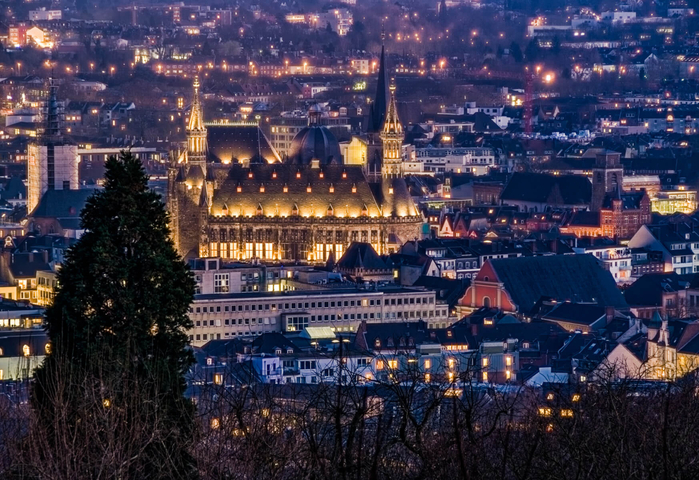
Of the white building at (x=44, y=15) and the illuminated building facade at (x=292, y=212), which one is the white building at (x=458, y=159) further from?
the white building at (x=44, y=15)

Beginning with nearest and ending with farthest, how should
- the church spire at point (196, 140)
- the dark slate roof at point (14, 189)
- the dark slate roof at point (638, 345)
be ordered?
the dark slate roof at point (638, 345)
the church spire at point (196, 140)
the dark slate roof at point (14, 189)

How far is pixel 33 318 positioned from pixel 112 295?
3300 cm

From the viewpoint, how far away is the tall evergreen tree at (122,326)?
22.7 metres

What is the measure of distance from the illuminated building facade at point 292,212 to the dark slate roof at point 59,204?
655cm

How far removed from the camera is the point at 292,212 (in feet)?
245

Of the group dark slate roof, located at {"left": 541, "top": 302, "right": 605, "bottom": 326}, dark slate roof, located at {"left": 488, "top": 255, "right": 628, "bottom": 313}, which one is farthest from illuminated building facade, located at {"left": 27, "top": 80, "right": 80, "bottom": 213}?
dark slate roof, located at {"left": 541, "top": 302, "right": 605, "bottom": 326}

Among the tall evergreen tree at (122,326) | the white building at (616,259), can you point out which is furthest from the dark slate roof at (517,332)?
the tall evergreen tree at (122,326)

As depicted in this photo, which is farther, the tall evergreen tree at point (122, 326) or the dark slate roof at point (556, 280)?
the dark slate roof at point (556, 280)

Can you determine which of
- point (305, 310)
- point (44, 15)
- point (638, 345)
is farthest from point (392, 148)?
point (44, 15)

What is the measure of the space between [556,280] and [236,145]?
52.1 feet

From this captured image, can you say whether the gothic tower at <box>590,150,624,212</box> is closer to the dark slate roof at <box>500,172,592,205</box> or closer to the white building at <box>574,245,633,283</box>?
the dark slate roof at <box>500,172,592,205</box>

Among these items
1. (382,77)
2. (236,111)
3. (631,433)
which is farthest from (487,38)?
(631,433)

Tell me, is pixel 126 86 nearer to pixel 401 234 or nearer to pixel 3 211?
pixel 3 211

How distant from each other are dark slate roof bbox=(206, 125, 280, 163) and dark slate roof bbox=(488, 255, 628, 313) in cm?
1397
